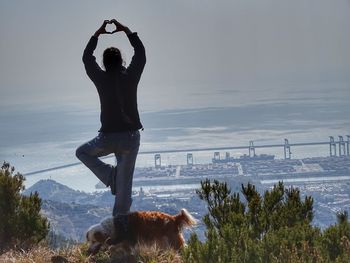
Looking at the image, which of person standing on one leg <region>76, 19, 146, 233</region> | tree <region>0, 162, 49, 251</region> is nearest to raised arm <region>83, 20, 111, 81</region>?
person standing on one leg <region>76, 19, 146, 233</region>

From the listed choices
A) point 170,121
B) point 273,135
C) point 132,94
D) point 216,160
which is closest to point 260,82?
point 273,135

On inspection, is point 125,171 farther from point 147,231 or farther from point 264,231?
point 264,231

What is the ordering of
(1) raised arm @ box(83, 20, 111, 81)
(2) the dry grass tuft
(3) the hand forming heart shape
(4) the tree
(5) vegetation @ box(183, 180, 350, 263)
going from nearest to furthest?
(5) vegetation @ box(183, 180, 350, 263)
(2) the dry grass tuft
(1) raised arm @ box(83, 20, 111, 81)
(3) the hand forming heart shape
(4) the tree

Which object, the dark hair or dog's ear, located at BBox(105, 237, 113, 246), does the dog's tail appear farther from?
the dark hair

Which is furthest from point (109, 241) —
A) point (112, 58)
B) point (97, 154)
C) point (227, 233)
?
point (112, 58)

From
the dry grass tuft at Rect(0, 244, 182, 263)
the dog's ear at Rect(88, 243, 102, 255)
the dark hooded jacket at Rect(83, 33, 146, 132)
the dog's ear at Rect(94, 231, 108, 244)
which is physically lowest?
the dry grass tuft at Rect(0, 244, 182, 263)

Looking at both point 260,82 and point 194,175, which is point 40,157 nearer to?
point 194,175
